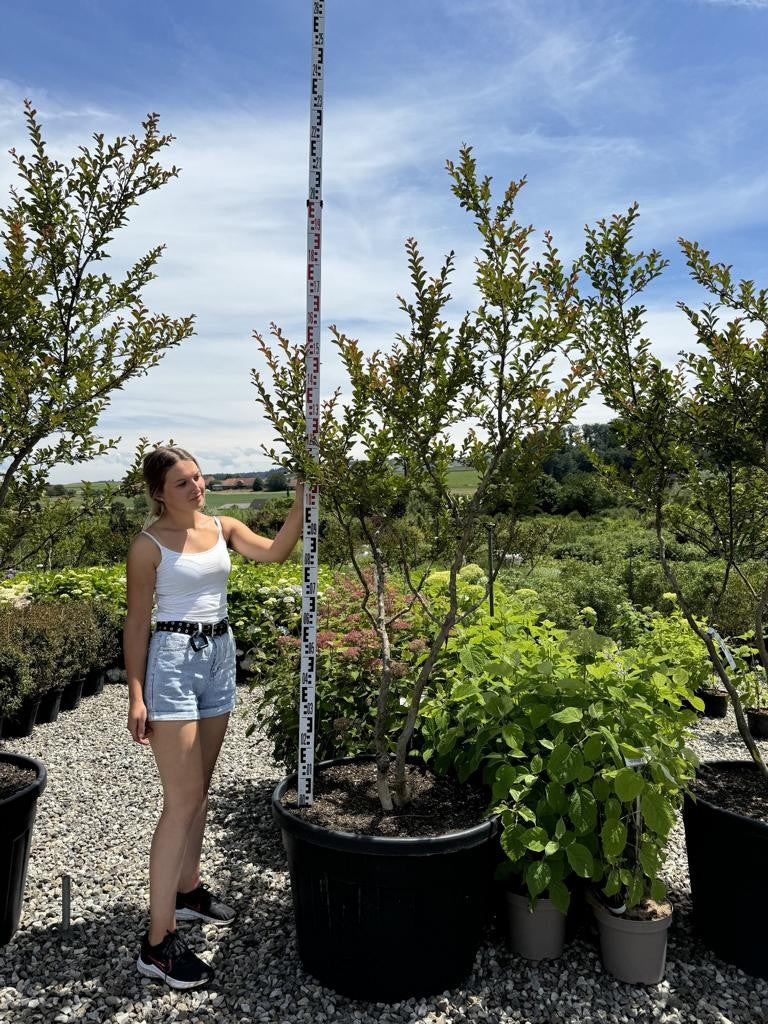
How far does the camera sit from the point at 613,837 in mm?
2631

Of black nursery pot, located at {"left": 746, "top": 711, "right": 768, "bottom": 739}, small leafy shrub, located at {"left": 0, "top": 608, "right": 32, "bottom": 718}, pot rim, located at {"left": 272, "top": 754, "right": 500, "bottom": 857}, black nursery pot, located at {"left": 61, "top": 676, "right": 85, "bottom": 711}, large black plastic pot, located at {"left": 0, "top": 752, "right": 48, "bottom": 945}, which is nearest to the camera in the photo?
pot rim, located at {"left": 272, "top": 754, "right": 500, "bottom": 857}

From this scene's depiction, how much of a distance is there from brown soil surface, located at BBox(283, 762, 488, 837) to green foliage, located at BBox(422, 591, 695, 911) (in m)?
0.11

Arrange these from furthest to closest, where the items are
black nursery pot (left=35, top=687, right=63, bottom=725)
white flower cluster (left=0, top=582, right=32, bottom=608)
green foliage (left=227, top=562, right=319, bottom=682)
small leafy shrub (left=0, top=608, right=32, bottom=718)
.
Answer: white flower cluster (left=0, top=582, right=32, bottom=608) → green foliage (left=227, top=562, right=319, bottom=682) → black nursery pot (left=35, top=687, right=63, bottom=725) → small leafy shrub (left=0, top=608, right=32, bottom=718)

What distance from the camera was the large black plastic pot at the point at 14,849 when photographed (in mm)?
2895

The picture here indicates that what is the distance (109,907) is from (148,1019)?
0.78 metres

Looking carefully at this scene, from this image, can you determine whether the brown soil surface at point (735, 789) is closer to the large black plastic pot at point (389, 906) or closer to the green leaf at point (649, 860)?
the green leaf at point (649, 860)

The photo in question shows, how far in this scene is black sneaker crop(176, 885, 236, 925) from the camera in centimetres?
311

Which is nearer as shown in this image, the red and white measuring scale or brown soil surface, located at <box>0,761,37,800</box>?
the red and white measuring scale

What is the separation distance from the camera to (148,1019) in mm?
2562

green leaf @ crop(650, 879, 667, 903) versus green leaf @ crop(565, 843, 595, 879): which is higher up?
green leaf @ crop(565, 843, 595, 879)

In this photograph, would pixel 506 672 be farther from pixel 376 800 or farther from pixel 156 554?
pixel 156 554

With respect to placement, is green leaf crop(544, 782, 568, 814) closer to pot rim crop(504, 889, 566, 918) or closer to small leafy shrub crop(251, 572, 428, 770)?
pot rim crop(504, 889, 566, 918)

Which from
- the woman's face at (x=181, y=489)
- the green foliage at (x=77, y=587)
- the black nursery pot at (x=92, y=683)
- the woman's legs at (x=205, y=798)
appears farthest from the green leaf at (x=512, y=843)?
the green foliage at (x=77, y=587)

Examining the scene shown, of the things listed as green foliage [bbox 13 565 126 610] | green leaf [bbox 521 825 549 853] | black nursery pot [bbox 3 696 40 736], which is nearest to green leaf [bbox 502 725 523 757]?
green leaf [bbox 521 825 549 853]
